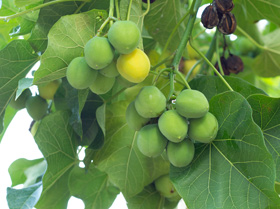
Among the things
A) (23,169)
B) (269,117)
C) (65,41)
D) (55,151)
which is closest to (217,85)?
(269,117)

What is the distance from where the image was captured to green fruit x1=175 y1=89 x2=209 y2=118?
0.75 m

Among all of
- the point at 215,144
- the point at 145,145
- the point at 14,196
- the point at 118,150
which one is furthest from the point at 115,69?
the point at 14,196

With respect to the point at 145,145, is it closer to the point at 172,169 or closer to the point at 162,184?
the point at 172,169

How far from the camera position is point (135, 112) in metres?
0.84

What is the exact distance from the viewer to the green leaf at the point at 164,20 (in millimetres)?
1267

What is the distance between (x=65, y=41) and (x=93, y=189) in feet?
1.89

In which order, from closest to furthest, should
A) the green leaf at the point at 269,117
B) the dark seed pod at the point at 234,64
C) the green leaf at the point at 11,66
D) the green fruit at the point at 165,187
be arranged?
1. the green leaf at the point at 269,117
2. the green leaf at the point at 11,66
3. the green fruit at the point at 165,187
4. the dark seed pod at the point at 234,64

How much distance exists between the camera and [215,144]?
0.85m

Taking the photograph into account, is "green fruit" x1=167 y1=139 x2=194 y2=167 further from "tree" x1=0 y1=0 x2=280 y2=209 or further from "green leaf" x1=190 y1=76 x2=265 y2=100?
"green leaf" x1=190 y1=76 x2=265 y2=100

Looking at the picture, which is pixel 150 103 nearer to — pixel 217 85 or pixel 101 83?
pixel 101 83

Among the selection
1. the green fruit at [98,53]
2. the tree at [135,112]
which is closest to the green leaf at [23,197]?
the tree at [135,112]

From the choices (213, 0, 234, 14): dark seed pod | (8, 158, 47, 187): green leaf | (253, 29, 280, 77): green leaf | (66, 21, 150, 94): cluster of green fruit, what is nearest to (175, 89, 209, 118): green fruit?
(66, 21, 150, 94): cluster of green fruit

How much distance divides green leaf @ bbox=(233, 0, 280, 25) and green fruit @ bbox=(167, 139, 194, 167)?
0.64 meters

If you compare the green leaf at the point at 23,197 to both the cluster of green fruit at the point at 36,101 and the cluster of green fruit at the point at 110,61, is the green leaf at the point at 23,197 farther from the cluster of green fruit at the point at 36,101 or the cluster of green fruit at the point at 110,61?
the cluster of green fruit at the point at 110,61
